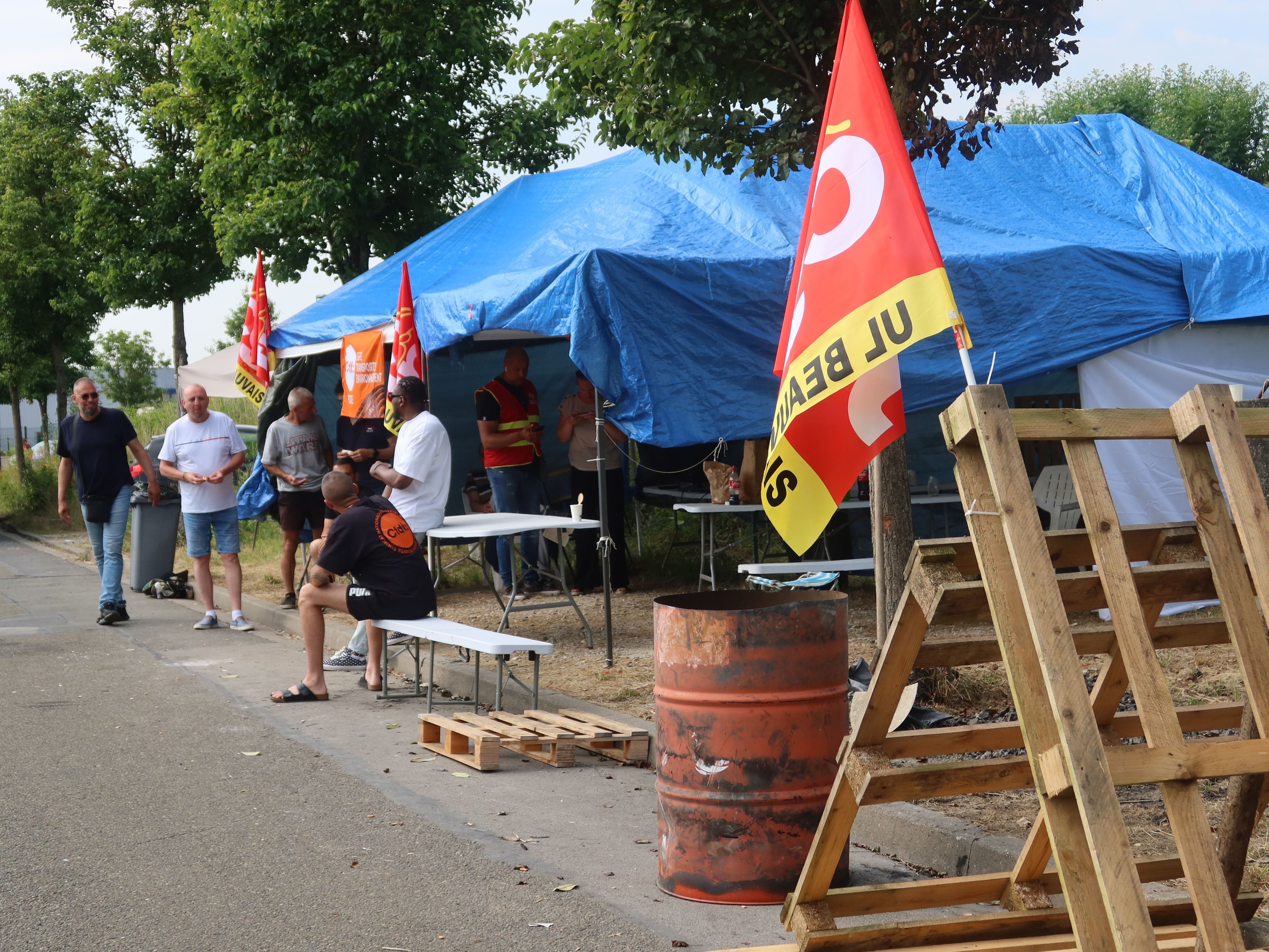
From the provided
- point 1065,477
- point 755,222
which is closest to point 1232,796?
point 755,222

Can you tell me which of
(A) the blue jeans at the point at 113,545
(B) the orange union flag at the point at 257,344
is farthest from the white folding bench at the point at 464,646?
(B) the orange union flag at the point at 257,344

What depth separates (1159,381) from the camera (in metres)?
9.83

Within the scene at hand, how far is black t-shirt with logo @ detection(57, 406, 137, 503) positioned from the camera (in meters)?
11.1

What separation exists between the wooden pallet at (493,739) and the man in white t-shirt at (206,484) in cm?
454

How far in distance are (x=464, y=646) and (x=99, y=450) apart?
18.5 ft

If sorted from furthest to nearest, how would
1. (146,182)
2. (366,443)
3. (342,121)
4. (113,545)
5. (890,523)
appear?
(146,182) < (342,121) < (366,443) < (113,545) < (890,523)

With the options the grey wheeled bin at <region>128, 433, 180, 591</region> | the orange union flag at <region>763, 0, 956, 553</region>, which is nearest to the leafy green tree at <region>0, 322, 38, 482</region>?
the grey wheeled bin at <region>128, 433, 180, 591</region>

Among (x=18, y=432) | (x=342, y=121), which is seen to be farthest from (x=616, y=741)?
(x=18, y=432)

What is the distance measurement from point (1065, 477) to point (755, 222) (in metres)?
3.66

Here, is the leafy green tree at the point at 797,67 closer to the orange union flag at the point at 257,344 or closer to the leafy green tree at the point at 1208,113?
the orange union flag at the point at 257,344

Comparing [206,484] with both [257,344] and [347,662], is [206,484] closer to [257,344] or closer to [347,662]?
[257,344]

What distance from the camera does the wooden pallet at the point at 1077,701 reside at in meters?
2.74

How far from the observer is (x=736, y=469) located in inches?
488

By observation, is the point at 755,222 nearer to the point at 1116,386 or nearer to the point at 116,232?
the point at 1116,386
